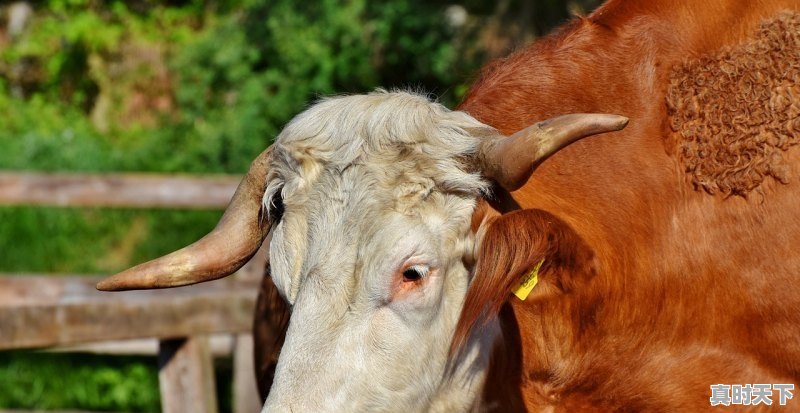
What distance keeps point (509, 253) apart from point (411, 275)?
263 millimetres

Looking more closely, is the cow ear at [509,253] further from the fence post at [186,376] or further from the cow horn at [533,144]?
the fence post at [186,376]

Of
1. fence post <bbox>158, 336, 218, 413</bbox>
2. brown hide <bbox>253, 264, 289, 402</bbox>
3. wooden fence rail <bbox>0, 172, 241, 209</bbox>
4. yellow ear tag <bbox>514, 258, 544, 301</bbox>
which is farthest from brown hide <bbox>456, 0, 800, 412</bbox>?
wooden fence rail <bbox>0, 172, 241, 209</bbox>

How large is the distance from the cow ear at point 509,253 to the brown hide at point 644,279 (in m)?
0.12

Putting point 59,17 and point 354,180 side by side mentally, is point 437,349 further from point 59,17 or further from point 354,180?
point 59,17

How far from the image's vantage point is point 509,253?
9.55 ft

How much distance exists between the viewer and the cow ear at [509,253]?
2.91 m

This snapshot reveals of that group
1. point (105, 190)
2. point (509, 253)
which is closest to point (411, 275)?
point (509, 253)

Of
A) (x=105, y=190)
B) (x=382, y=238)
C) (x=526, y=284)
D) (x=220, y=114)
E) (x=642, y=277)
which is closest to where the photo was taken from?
(x=382, y=238)

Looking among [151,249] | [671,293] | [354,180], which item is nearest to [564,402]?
[671,293]

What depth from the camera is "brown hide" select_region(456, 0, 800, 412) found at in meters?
3.17

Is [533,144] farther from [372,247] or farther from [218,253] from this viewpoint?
[218,253]

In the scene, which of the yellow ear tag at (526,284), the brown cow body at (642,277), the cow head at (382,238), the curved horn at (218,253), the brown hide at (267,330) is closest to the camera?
the cow head at (382,238)

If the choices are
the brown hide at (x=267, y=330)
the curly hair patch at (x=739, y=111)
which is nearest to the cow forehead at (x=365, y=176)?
the curly hair patch at (x=739, y=111)

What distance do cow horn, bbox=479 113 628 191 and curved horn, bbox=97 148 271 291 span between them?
751mm
